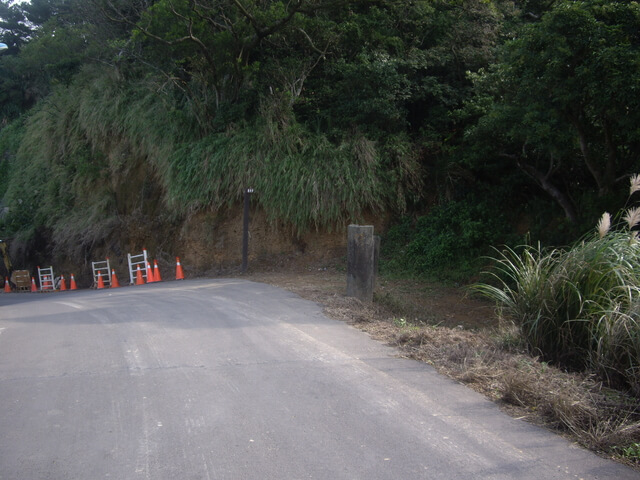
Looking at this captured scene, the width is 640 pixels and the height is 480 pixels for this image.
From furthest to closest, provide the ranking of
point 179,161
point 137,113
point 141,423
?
1. point 137,113
2. point 179,161
3. point 141,423

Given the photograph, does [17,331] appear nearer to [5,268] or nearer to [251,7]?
[251,7]

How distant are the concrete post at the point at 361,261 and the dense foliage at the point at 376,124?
4769 mm

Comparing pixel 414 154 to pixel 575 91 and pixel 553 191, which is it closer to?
pixel 553 191

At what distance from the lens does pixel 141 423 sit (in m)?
4.53

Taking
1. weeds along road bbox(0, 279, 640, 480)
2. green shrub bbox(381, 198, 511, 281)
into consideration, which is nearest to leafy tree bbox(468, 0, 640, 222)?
green shrub bbox(381, 198, 511, 281)

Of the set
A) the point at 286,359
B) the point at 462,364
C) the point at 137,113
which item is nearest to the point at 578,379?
the point at 462,364

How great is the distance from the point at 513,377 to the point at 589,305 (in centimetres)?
128

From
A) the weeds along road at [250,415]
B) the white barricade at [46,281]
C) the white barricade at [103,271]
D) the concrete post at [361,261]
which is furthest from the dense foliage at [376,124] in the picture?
the weeds along road at [250,415]

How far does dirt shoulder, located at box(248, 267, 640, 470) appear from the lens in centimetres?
428

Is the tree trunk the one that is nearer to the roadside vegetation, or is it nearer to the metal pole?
the roadside vegetation

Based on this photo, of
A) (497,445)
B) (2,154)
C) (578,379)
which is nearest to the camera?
(497,445)

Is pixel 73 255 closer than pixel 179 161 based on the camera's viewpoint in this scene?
No

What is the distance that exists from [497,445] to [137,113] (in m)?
21.7

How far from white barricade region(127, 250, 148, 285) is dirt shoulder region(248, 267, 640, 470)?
1259 centimetres
